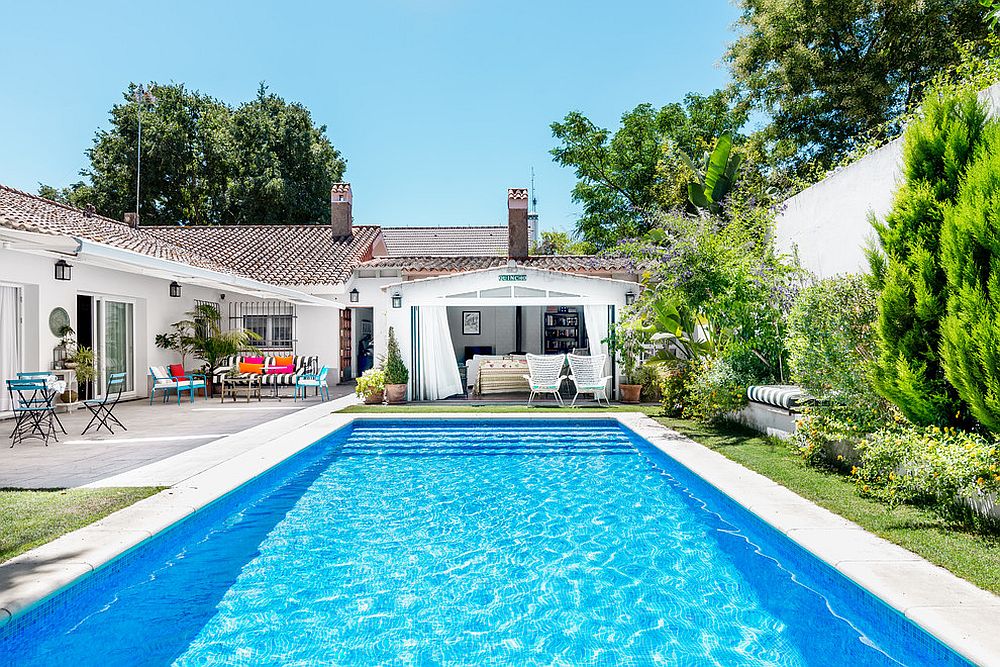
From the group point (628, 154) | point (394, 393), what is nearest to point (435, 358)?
point (394, 393)

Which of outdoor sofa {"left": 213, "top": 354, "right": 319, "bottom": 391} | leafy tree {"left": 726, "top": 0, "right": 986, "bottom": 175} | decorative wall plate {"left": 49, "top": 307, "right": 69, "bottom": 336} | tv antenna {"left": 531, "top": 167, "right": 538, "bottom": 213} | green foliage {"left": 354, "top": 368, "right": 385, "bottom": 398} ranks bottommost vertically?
green foliage {"left": 354, "top": 368, "right": 385, "bottom": 398}

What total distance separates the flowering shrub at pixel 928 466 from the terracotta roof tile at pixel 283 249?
1509cm

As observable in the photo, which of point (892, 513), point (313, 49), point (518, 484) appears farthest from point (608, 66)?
point (892, 513)

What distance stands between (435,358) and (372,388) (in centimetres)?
176

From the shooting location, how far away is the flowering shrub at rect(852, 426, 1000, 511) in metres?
4.15

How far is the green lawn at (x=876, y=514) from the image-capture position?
144 inches

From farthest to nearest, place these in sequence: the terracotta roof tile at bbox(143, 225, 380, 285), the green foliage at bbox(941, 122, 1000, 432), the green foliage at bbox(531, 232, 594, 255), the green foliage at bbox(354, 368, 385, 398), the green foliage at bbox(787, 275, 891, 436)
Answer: the green foliage at bbox(531, 232, 594, 255)
the terracotta roof tile at bbox(143, 225, 380, 285)
the green foliage at bbox(354, 368, 385, 398)
the green foliage at bbox(787, 275, 891, 436)
the green foliage at bbox(941, 122, 1000, 432)

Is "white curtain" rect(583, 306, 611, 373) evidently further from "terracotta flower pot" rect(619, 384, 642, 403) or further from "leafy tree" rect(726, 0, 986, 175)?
"leafy tree" rect(726, 0, 986, 175)

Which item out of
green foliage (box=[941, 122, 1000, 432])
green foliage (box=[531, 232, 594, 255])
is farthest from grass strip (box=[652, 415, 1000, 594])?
green foliage (box=[531, 232, 594, 255])

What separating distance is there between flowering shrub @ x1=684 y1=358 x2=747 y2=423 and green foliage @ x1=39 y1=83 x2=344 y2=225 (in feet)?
84.8

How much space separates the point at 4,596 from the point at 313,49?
75.6 ft

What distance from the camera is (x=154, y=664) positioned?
3277 millimetres

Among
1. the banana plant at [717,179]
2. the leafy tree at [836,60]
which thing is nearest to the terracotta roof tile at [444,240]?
the leafy tree at [836,60]

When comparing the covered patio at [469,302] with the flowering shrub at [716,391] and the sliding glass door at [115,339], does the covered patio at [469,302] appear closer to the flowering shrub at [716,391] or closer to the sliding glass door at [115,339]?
the flowering shrub at [716,391]
